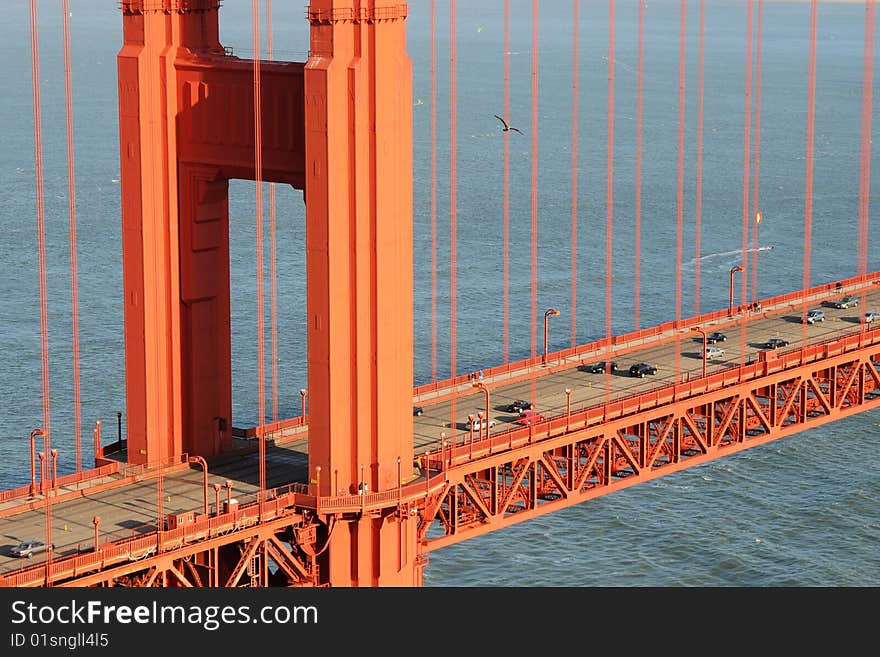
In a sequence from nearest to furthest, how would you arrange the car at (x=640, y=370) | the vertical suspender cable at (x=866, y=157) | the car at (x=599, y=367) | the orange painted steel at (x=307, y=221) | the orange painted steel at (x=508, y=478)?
the orange painted steel at (x=508, y=478), the orange painted steel at (x=307, y=221), the car at (x=640, y=370), the car at (x=599, y=367), the vertical suspender cable at (x=866, y=157)

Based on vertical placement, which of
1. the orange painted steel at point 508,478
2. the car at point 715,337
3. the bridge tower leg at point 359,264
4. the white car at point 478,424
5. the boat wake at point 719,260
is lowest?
the boat wake at point 719,260

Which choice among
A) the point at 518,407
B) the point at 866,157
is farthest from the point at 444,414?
the point at 866,157

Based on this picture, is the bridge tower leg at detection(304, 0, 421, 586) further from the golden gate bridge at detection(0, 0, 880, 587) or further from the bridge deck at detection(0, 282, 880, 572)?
the bridge deck at detection(0, 282, 880, 572)

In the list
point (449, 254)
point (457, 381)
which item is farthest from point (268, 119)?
point (449, 254)

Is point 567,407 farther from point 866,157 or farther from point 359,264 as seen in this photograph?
point 866,157

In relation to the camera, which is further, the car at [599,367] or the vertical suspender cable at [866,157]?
the vertical suspender cable at [866,157]

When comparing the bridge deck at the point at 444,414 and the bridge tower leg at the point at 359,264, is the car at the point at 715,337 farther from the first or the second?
the bridge tower leg at the point at 359,264

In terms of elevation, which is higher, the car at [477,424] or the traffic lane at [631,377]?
the car at [477,424]

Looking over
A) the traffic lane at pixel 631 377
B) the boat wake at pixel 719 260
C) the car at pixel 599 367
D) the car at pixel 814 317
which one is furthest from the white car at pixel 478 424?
the boat wake at pixel 719 260
